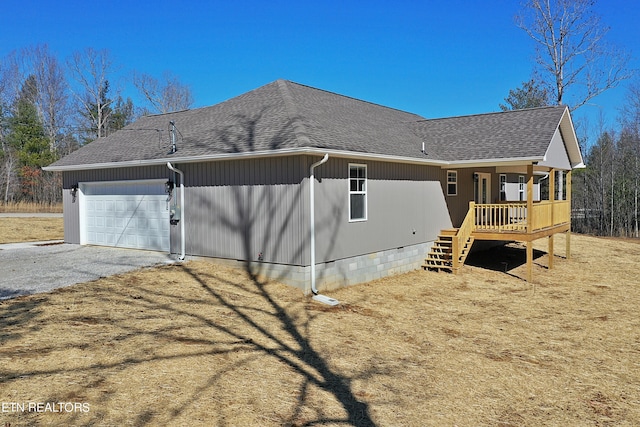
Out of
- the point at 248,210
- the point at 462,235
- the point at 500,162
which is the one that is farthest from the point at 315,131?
the point at 500,162

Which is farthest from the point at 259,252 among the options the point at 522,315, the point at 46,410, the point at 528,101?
the point at 528,101

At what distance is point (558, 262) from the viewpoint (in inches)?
664

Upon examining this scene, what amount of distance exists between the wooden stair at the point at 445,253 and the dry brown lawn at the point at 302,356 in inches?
118

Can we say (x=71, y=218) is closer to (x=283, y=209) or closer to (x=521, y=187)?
(x=283, y=209)

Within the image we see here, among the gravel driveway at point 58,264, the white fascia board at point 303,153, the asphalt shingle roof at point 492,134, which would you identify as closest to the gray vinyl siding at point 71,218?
the gravel driveway at point 58,264

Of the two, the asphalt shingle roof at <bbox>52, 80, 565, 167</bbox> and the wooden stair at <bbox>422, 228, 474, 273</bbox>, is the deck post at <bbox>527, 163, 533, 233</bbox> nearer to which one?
the asphalt shingle roof at <bbox>52, 80, 565, 167</bbox>

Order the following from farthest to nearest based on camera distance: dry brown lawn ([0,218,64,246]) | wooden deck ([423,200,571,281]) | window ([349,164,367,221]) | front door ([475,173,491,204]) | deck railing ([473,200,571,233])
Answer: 1. dry brown lawn ([0,218,64,246])
2. front door ([475,173,491,204])
3. deck railing ([473,200,571,233])
4. wooden deck ([423,200,571,281])
5. window ([349,164,367,221])

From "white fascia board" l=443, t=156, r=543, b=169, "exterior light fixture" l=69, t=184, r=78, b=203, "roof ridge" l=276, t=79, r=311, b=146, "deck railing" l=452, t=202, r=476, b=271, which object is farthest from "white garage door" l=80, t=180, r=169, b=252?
"white fascia board" l=443, t=156, r=543, b=169

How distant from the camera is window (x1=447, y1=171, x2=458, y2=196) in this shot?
15.9 metres

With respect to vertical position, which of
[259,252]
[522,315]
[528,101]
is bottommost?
[522,315]

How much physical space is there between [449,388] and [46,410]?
14.3ft

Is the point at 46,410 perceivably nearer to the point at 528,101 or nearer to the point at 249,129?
the point at 249,129

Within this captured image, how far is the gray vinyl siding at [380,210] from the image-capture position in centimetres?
1048

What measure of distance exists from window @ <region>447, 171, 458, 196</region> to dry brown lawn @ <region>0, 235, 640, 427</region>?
5.78 meters
